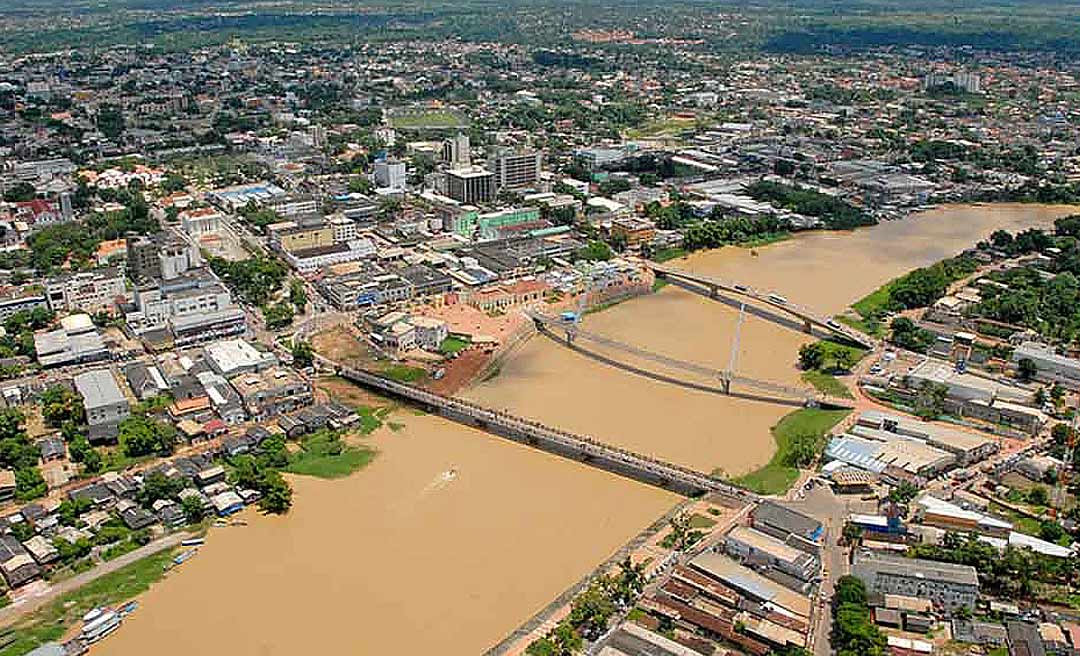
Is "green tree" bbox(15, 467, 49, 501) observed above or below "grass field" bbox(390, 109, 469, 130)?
above

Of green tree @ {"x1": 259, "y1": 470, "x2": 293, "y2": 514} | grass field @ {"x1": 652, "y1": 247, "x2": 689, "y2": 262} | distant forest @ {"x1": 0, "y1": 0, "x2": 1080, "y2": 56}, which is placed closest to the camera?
green tree @ {"x1": 259, "y1": 470, "x2": 293, "y2": 514}

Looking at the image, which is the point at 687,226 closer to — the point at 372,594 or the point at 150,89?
the point at 372,594

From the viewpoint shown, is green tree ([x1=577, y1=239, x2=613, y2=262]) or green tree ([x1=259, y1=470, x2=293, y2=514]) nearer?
green tree ([x1=259, y1=470, x2=293, y2=514])

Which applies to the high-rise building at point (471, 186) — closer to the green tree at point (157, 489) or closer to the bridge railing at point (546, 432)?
the bridge railing at point (546, 432)

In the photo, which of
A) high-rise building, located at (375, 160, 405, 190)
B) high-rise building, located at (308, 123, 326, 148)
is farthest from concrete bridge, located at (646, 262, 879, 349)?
high-rise building, located at (308, 123, 326, 148)

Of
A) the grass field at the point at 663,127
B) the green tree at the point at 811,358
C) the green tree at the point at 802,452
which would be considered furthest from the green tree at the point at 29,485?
the grass field at the point at 663,127

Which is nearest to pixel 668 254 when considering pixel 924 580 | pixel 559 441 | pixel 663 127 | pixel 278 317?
pixel 278 317

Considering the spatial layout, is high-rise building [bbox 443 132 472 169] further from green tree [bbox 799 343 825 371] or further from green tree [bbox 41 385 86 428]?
green tree [bbox 41 385 86 428]
